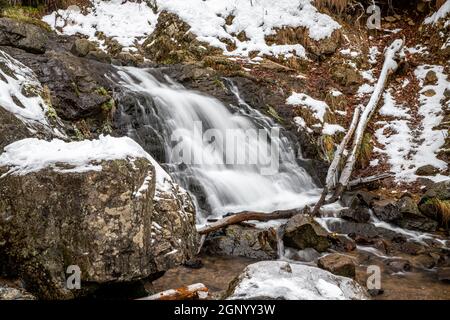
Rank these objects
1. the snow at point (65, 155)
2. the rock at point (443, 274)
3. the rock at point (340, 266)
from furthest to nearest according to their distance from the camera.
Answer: the rock at point (443, 274) → the rock at point (340, 266) → the snow at point (65, 155)

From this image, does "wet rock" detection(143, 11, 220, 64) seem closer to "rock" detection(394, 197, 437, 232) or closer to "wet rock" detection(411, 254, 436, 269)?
"rock" detection(394, 197, 437, 232)

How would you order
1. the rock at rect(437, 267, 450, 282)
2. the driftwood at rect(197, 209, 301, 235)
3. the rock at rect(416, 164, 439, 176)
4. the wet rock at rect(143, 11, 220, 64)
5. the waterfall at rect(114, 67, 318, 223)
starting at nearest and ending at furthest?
1. the rock at rect(437, 267, 450, 282)
2. the driftwood at rect(197, 209, 301, 235)
3. the waterfall at rect(114, 67, 318, 223)
4. the rock at rect(416, 164, 439, 176)
5. the wet rock at rect(143, 11, 220, 64)

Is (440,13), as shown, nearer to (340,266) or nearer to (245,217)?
(245,217)

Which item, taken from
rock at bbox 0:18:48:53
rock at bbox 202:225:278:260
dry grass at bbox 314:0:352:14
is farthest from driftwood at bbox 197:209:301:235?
dry grass at bbox 314:0:352:14

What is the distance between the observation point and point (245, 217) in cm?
627

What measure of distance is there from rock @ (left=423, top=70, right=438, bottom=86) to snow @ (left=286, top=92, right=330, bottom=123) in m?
3.13

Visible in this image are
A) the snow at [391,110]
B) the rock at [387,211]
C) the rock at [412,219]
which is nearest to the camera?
the rock at [412,219]

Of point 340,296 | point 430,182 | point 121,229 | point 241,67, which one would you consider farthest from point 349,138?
point 121,229

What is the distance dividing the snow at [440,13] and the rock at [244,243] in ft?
32.7

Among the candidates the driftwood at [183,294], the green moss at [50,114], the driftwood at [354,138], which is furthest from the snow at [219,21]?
the driftwood at [183,294]

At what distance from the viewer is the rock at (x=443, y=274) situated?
4.94 metres

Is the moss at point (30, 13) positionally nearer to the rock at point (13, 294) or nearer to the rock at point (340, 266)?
the rock at point (13, 294)

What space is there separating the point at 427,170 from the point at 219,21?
8310 mm

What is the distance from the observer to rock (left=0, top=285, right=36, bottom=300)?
9.71ft
